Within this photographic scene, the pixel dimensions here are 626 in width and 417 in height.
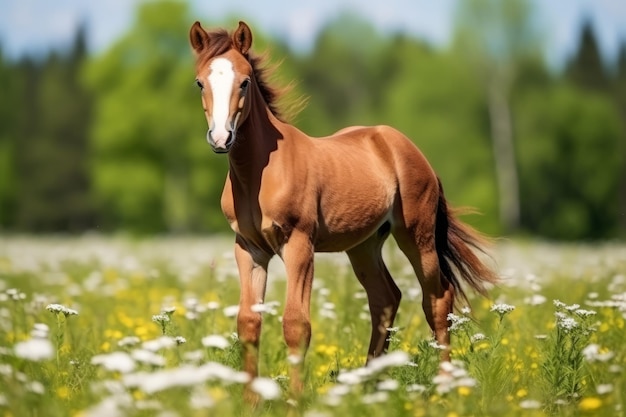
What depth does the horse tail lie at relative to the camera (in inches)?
285

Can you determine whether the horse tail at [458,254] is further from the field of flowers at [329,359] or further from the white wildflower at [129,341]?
the white wildflower at [129,341]

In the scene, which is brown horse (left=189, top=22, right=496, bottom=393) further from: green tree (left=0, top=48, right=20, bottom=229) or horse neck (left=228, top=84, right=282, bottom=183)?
green tree (left=0, top=48, right=20, bottom=229)

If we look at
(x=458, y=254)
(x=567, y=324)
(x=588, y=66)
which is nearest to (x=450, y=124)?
(x=588, y=66)

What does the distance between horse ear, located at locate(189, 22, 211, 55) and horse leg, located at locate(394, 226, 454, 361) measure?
7.02 feet

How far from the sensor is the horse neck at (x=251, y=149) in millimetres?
5637

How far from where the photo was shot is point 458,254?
729 centimetres

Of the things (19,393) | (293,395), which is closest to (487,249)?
(293,395)

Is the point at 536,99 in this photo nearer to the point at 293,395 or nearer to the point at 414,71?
the point at 414,71

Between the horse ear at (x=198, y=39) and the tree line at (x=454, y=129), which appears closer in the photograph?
the horse ear at (x=198, y=39)

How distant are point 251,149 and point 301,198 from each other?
44 cm

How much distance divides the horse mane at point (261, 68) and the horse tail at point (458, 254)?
1.84 metres

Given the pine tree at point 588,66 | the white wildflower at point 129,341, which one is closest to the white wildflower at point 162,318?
the white wildflower at point 129,341

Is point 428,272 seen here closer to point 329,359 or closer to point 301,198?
point 329,359

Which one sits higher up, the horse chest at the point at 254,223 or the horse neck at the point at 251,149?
the horse neck at the point at 251,149
